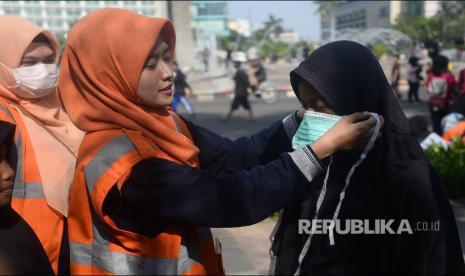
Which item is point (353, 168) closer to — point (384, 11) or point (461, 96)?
point (461, 96)

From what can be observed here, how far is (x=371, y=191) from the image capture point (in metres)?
1.64

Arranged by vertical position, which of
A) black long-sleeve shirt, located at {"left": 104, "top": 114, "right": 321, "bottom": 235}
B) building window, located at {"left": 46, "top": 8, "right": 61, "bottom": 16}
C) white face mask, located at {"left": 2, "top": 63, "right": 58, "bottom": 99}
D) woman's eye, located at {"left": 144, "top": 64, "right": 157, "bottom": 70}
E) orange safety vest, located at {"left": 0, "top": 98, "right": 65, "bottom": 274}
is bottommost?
building window, located at {"left": 46, "top": 8, "right": 61, "bottom": 16}

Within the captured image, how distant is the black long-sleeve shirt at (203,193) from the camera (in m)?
1.49

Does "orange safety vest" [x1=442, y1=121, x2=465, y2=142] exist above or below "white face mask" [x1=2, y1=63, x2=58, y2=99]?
below

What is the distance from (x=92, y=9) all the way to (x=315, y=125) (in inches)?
1270

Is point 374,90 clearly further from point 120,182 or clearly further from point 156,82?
point 120,182

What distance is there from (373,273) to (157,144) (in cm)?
69

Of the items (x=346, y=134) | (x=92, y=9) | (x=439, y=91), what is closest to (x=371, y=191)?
(x=346, y=134)

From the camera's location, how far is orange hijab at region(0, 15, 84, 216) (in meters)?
2.07

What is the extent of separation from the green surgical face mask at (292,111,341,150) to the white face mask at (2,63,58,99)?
1125 millimetres

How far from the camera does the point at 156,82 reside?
1671 mm

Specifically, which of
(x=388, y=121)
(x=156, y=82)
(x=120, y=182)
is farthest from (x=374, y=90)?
(x=120, y=182)

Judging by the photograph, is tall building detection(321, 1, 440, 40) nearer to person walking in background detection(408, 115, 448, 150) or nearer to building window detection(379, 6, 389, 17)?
building window detection(379, 6, 389, 17)

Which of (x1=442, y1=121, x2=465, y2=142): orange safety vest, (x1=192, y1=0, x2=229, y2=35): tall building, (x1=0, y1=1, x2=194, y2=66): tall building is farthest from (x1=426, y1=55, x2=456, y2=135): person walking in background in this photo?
(x1=192, y1=0, x2=229, y2=35): tall building
